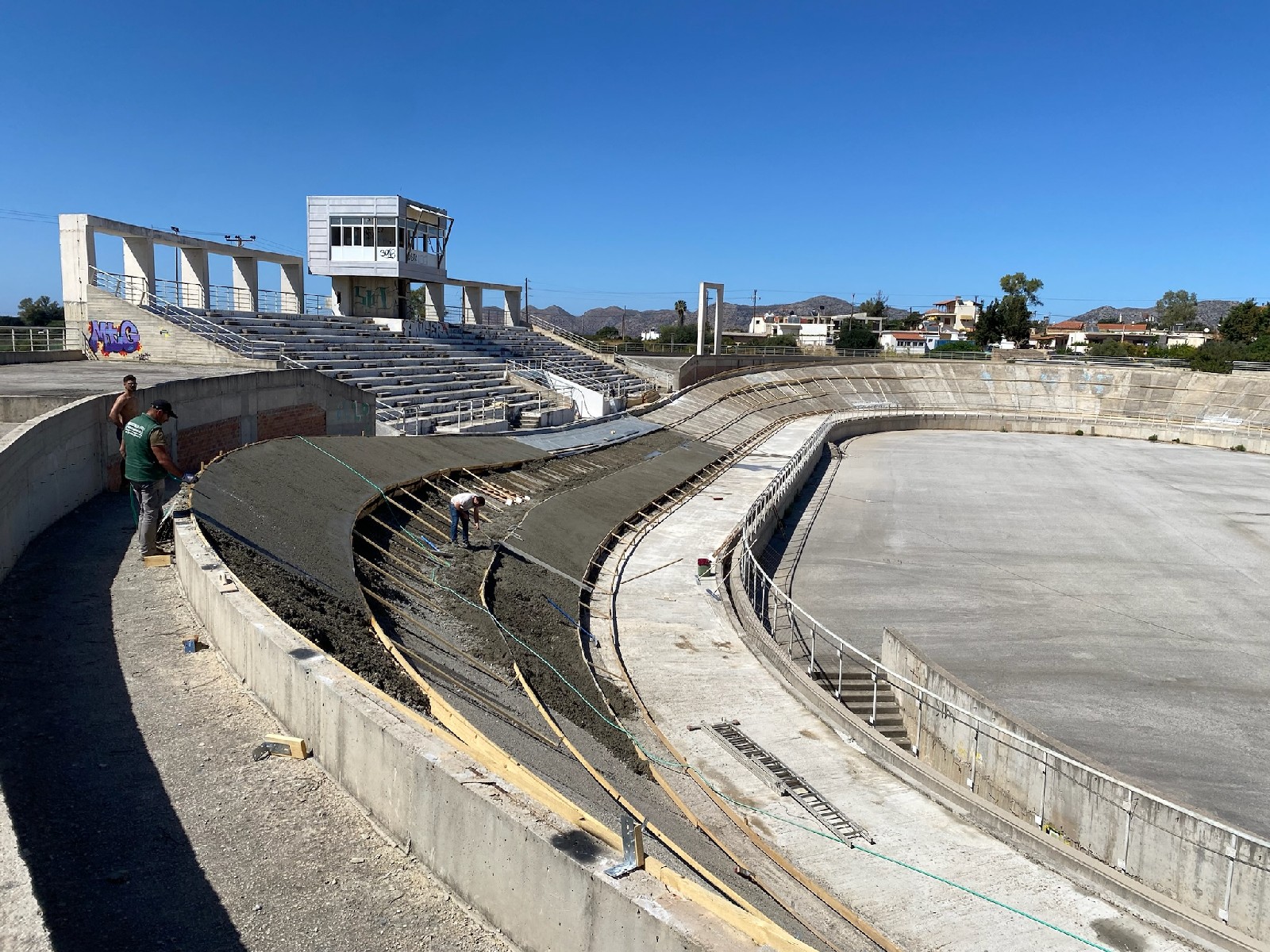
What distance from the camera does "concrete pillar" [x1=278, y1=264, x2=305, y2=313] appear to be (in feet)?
128

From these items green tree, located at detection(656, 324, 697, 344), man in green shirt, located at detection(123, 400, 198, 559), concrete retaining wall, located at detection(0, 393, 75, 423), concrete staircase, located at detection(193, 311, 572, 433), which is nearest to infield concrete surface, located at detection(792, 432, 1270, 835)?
man in green shirt, located at detection(123, 400, 198, 559)

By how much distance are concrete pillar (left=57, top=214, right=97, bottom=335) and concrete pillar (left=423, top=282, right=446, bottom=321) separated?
863 inches

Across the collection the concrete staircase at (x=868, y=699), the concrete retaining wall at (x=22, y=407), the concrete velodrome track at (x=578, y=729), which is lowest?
the concrete staircase at (x=868, y=699)

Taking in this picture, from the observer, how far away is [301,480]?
14.4 metres

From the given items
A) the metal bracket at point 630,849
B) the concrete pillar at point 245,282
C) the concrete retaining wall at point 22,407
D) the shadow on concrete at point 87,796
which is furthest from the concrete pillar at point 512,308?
the metal bracket at point 630,849

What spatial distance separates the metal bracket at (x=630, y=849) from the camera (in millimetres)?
3992

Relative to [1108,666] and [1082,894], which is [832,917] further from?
[1108,666]

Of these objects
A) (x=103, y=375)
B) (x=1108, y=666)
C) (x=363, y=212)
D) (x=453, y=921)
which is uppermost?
(x=363, y=212)

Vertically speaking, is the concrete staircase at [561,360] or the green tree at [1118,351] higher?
the green tree at [1118,351]

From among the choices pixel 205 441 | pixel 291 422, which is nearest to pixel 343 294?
pixel 291 422

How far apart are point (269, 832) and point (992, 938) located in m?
5.43

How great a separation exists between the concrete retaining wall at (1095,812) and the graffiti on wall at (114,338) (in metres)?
24.2

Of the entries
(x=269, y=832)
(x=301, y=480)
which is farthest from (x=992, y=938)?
(x=301, y=480)

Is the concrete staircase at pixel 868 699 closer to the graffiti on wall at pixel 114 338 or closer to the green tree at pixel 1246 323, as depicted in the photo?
the graffiti on wall at pixel 114 338
